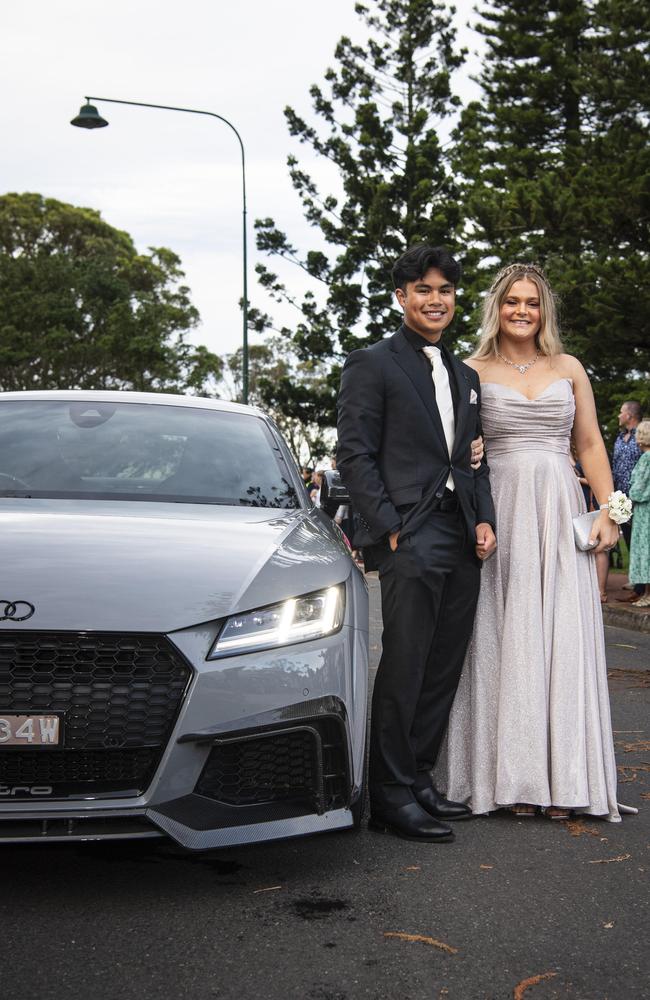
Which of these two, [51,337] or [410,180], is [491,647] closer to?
[410,180]

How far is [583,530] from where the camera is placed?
13.6ft

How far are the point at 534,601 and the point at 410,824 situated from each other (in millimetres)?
933

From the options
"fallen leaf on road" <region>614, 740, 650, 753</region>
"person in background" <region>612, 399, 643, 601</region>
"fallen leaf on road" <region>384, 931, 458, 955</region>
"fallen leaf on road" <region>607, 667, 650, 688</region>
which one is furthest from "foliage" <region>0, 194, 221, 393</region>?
"fallen leaf on road" <region>384, 931, 458, 955</region>

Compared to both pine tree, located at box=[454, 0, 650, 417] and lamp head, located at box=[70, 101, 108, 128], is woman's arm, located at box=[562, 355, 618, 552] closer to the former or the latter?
pine tree, located at box=[454, 0, 650, 417]

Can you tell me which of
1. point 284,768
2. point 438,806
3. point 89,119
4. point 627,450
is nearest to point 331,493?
point 438,806

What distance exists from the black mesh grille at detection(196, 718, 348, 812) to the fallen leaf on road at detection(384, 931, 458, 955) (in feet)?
1.29

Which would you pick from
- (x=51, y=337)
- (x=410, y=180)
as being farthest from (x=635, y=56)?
(x=51, y=337)

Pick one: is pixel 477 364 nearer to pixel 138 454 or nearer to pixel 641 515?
pixel 138 454

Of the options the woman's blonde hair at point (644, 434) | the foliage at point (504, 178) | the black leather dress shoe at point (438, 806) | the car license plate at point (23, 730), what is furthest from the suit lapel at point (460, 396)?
the foliage at point (504, 178)

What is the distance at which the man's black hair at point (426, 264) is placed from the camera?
394 centimetres

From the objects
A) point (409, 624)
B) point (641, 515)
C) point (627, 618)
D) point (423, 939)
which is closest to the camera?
point (423, 939)

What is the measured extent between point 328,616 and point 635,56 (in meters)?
19.7

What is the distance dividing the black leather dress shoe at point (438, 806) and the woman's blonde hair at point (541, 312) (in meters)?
1.65

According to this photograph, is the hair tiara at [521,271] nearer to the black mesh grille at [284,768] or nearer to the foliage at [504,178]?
the black mesh grille at [284,768]
